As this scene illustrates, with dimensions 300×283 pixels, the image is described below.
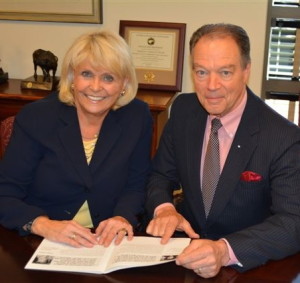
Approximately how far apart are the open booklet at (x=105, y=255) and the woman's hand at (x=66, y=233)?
0.06 ft

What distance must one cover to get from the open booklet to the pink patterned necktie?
0.30 m

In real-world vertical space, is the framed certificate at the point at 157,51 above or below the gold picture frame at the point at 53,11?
below

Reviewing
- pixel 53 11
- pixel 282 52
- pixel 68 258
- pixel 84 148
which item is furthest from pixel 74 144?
pixel 282 52

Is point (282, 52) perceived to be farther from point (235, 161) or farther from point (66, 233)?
point (66, 233)

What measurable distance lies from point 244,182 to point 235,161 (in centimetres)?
8

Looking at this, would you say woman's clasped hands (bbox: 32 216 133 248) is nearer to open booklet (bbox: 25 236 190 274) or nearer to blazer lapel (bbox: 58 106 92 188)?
open booklet (bbox: 25 236 190 274)

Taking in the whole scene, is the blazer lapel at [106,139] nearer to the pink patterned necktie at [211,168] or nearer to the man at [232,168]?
the man at [232,168]

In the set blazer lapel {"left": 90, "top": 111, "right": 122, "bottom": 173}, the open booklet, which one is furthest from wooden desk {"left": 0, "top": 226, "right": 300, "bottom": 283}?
blazer lapel {"left": 90, "top": 111, "right": 122, "bottom": 173}

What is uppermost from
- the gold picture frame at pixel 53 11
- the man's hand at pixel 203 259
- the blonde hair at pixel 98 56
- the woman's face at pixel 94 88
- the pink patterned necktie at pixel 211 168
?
the gold picture frame at pixel 53 11

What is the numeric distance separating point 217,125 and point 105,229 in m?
0.58

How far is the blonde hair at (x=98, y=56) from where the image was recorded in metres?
1.88

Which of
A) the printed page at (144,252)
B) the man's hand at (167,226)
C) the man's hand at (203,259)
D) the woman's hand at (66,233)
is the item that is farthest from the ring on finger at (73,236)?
the man's hand at (203,259)

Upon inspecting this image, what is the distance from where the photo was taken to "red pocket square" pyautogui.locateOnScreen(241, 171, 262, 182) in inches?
65.9

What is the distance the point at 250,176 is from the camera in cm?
168
